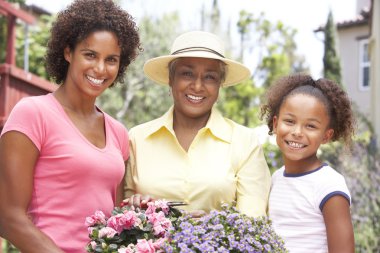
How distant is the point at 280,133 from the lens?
10.7 ft

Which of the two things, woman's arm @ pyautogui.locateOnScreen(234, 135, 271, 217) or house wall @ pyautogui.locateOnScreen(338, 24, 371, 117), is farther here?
house wall @ pyautogui.locateOnScreen(338, 24, 371, 117)

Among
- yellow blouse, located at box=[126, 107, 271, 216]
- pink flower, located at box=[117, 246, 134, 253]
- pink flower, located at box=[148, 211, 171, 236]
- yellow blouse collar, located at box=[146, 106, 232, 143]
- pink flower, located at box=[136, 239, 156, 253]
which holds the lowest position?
pink flower, located at box=[117, 246, 134, 253]

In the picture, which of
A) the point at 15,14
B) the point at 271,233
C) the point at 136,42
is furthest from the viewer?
the point at 15,14

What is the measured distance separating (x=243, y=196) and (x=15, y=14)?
338 inches

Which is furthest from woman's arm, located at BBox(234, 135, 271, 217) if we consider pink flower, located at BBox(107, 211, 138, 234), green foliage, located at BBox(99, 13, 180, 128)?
green foliage, located at BBox(99, 13, 180, 128)

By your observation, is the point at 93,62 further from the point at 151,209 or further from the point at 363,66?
the point at 363,66

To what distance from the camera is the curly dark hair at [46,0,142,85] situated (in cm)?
292

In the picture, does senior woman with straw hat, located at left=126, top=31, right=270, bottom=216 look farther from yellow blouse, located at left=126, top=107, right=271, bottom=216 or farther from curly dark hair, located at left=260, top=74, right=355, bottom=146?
curly dark hair, located at left=260, top=74, right=355, bottom=146

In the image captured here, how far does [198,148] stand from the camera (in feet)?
11.0

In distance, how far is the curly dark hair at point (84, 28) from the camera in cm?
292

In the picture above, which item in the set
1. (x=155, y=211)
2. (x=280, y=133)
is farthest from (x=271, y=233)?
(x=280, y=133)

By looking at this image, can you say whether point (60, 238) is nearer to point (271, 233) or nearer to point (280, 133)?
point (271, 233)

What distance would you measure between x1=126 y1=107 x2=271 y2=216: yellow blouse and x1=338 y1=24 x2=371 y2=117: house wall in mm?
19660

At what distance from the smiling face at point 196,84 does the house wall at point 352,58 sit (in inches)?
771
